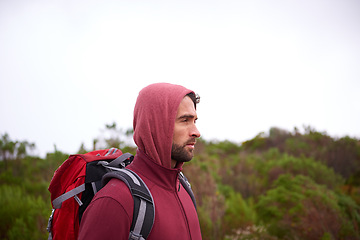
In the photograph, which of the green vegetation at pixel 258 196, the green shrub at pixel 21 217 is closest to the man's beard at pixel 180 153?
the green vegetation at pixel 258 196

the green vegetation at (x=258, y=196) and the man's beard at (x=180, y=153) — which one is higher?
the man's beard at (x=180, y=153)

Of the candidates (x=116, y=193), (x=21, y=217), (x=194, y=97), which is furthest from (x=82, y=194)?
(x=21, y=217)

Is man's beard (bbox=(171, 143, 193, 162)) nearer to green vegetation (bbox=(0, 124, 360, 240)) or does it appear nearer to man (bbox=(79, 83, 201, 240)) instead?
man (bbox=(79, 83, 201, 240))

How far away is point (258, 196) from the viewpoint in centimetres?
902

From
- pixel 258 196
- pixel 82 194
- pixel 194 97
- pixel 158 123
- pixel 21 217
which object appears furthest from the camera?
pixel 258 196

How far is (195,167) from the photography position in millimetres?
8117

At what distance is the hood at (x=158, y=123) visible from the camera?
1.57m

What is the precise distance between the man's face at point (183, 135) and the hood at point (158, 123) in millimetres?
65

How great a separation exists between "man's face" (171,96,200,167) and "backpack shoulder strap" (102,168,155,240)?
0.35 meters

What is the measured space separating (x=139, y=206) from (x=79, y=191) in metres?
0.33

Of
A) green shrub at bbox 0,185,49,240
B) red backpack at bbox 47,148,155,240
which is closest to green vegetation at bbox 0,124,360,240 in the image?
green shrub at bbox 0,185,49,240

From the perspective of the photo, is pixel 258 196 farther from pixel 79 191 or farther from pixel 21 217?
pixel 79 191

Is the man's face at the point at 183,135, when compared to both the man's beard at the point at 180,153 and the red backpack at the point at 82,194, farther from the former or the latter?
the red backpack at the point at 82,194

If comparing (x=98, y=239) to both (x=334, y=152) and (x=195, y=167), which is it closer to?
(x=195, y=167)
